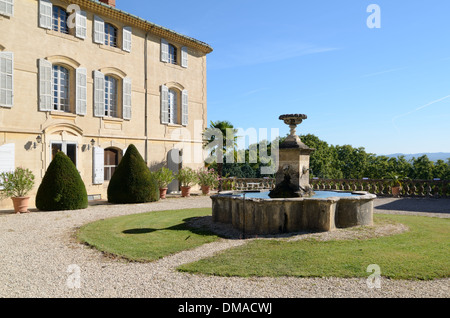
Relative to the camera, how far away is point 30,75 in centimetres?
1338

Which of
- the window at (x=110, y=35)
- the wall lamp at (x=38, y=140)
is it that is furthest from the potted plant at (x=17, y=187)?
the window at (x=110, y=35)

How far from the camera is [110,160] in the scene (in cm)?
1642

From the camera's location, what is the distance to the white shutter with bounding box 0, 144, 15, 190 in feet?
40.9

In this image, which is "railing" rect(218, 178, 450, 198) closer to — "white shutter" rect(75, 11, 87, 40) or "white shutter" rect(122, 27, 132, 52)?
"white shutter" rect(122, 27, 132, 52)

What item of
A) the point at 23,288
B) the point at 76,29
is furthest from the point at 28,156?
the point at 23,288

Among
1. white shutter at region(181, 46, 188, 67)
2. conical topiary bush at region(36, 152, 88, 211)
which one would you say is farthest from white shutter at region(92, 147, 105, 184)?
white shutter at region(181, 46, 188, 67)

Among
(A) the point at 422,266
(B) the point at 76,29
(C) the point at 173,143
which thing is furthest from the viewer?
(C) the point at 173,143

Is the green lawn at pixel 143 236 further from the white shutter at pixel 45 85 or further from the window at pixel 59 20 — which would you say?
the window at pixel 59 20

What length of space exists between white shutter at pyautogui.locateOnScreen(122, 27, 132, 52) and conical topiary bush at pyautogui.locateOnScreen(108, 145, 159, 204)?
5873 millimetres

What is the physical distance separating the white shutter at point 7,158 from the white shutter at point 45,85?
2.00 m

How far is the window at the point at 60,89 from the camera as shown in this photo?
14445mm

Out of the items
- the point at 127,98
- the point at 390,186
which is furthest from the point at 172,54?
the point at 390,186
